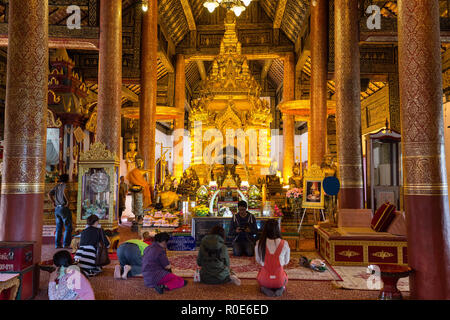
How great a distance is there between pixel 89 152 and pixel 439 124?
18.3 ft

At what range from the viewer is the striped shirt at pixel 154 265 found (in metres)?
3.90

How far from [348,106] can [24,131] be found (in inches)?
229

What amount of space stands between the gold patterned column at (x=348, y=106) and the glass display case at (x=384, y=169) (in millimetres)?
1884

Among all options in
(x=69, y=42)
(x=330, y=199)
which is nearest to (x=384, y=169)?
(x=330, y=199)

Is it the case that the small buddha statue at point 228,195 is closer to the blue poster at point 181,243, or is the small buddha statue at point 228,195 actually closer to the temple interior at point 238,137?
the temple interior at point 238,137

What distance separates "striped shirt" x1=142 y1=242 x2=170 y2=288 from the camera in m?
3.90

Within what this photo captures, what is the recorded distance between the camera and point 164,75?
16.9 metres

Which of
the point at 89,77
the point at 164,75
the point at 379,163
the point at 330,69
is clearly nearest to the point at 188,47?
the point at 164,75

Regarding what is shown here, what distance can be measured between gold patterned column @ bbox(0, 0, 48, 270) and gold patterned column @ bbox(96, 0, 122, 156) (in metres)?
3.04

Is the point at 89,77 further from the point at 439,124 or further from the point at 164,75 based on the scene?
the point at 439,124

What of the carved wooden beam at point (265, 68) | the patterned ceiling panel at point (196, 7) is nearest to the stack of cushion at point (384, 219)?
the patterned ceiling panel at point (196, 7)

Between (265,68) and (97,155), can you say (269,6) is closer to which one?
(265,68)

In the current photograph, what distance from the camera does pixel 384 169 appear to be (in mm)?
9008
